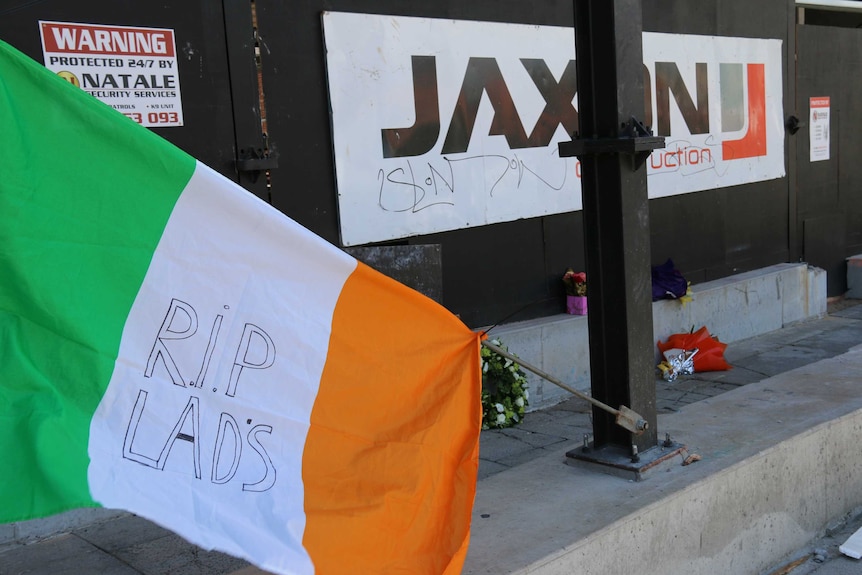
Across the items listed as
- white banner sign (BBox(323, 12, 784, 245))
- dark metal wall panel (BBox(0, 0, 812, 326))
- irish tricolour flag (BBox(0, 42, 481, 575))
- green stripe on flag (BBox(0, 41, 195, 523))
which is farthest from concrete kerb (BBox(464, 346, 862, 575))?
white banner sign (BBox(323, 12, 784, 245))

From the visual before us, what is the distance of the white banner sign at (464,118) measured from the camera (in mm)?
6328

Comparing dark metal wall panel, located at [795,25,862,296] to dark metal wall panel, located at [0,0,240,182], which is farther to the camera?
dark metal wall panel, located at [795,25,862,296]

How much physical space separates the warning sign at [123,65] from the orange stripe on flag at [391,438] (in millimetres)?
2869

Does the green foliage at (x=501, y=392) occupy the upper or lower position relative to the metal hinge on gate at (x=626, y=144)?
lower

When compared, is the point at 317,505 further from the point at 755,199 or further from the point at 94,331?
the point at 755,199

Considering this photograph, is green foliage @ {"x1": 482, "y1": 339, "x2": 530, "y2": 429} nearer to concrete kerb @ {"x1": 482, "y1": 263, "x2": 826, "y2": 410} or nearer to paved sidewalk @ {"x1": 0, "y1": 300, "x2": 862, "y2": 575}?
paved sidewalk @ {"x1": 0, "y1": 300, "x2": 862, "y2": 575}

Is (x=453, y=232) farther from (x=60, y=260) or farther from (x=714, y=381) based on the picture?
(x=60, y=260)

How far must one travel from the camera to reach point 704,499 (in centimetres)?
409

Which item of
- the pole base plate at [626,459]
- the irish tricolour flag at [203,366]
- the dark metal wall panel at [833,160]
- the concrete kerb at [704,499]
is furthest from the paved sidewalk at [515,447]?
the irish tricolour flag at [203,366]

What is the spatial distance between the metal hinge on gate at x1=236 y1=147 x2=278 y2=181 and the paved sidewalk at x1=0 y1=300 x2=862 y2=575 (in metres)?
2.31

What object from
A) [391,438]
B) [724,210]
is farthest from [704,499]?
[724,210]

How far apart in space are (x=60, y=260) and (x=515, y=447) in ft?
13.9

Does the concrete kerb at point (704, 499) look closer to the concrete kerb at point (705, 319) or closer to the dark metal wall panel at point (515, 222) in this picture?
the dark metal wall panel at point (515, 222)

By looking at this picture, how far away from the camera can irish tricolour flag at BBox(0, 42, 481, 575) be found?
90.7 inches
